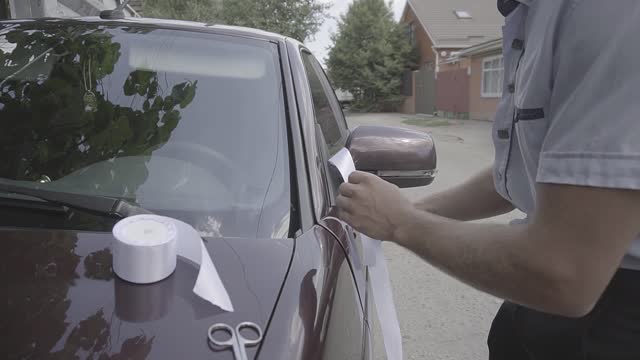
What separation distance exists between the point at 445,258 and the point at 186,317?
1.69ft

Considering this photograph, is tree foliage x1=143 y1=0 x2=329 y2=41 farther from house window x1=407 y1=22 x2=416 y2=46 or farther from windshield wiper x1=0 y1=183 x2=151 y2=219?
windshield wiper x1=0 y1=183 x2=151 y2=219

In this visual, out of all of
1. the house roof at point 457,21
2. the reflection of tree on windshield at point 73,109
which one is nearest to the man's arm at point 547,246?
the reflection of tree on windshield at point 73,109

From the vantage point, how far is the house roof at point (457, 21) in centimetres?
2739

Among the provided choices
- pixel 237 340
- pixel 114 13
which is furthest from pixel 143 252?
pixel 114 13

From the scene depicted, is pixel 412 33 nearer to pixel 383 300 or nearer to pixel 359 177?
pixel 383 300

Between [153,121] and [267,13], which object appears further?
[267,13]

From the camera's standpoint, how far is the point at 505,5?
1096 mm

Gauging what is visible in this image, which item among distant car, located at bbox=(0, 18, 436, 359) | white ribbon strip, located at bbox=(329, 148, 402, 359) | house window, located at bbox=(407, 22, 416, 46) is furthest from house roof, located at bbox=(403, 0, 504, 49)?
white ribbon strip, located at bbox=(329, 148, 402, 359)

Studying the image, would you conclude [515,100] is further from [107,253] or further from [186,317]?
[107,253]

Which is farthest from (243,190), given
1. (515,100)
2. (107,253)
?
(515,100)

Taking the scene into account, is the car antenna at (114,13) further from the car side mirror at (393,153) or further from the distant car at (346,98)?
the distant car at (346,98)

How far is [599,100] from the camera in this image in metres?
0.82

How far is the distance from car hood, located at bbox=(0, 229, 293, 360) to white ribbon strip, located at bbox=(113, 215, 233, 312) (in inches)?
0.8

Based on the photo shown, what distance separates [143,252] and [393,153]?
1.32m
